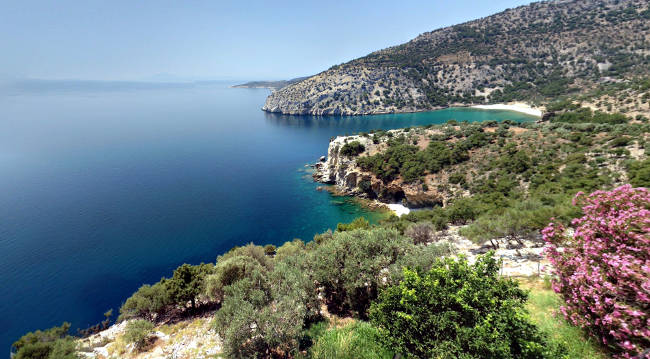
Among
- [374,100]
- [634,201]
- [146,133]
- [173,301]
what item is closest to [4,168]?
[146,133]

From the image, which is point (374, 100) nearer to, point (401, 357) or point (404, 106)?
point (404, 106)

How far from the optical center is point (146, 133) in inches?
3831

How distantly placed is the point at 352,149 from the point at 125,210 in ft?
133

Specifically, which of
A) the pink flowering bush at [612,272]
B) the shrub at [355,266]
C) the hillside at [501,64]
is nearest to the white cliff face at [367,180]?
the shrub at [355,266]

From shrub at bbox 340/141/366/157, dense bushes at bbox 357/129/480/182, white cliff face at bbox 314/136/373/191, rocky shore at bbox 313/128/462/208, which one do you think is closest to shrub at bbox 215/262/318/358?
rocky shore at bbox 313/128/462/208

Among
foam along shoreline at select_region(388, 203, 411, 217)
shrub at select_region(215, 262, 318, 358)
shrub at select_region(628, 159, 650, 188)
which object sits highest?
shrub at select_region(628, 159, 650, 188)

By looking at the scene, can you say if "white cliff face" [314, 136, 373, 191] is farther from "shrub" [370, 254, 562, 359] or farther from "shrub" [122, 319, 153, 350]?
"shrub" [370, 254, 562, 359]

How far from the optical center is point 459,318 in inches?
253

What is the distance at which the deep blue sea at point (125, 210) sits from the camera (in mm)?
26984

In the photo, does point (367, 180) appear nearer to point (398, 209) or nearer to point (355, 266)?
point (398, 209)

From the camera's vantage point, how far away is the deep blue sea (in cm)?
2698

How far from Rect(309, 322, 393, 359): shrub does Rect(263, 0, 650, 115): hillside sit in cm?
12366

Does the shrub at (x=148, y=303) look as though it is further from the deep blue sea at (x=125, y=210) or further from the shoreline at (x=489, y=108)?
the shoreline at (x=489, y=108)

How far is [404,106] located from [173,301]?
5032 inches
